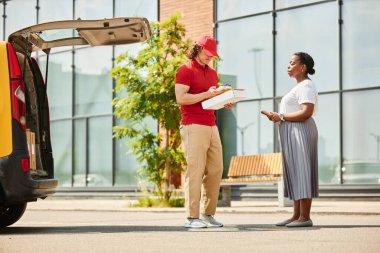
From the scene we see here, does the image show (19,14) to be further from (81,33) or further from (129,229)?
(129,229)

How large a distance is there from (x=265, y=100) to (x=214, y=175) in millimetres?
10924

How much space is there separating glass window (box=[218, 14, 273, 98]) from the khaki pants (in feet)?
35.4

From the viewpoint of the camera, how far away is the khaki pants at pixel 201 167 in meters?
9.09

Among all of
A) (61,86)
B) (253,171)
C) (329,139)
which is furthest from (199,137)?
(61,86)

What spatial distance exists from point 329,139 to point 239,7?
4.29 metres

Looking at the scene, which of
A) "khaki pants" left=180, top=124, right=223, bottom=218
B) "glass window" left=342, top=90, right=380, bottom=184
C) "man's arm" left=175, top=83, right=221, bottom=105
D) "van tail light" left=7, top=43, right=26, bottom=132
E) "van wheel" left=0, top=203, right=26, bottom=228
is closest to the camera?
"van tail light" left=7, top=43, right=26, bottom=132

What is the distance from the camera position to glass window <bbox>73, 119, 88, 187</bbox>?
24.8 metres

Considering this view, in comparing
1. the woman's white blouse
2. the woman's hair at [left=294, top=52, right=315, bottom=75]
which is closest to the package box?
the woman's white blouse

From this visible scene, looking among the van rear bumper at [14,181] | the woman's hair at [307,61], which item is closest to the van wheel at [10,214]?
the van rear bumper at [14,181]

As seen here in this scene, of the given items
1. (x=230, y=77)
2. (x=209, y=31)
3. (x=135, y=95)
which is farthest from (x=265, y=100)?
(x=135, y=95)

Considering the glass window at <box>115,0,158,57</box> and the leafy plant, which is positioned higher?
the glass window at <box>115,0,158,57</box>

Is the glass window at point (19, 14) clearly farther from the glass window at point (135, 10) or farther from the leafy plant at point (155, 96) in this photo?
the leafy plant at point (155, 96)

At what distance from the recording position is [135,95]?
1697 cm

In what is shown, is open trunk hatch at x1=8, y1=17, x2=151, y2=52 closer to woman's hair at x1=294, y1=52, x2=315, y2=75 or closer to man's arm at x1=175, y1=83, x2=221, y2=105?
man's arm at x1=175, y1=83, x2=221, y2=105
